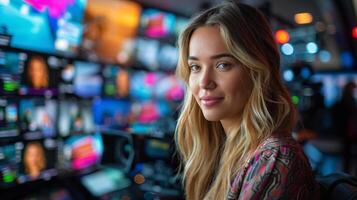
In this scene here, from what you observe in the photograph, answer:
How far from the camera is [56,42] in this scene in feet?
8.50

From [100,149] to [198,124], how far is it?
1.56m

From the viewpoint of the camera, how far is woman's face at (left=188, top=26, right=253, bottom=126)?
121cm

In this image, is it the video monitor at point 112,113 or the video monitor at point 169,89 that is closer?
the video monitor at point 112,113

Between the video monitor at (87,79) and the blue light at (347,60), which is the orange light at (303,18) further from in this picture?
the video monitor at (87,79)

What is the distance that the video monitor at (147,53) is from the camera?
3.63m

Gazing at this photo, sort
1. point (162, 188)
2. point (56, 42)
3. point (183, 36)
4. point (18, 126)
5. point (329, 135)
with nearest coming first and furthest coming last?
point (183, 36) → point (18, 126) → point (162, 188) → point (56, 42) → point (329, 135)

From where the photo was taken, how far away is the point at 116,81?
320 centimetres

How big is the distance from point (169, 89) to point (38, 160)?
76.2 inches

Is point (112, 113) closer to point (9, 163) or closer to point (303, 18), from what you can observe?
point (9, 163)

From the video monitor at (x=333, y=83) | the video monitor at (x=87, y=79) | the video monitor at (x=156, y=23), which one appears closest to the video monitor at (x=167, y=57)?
the video monitor at (x=156, y=23)

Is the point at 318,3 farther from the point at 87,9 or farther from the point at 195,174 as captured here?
the point at 195,174

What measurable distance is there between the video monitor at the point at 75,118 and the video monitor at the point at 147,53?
0.88 meters

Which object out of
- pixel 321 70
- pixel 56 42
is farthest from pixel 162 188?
pixel 321 70

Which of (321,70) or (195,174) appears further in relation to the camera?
(321,70)
